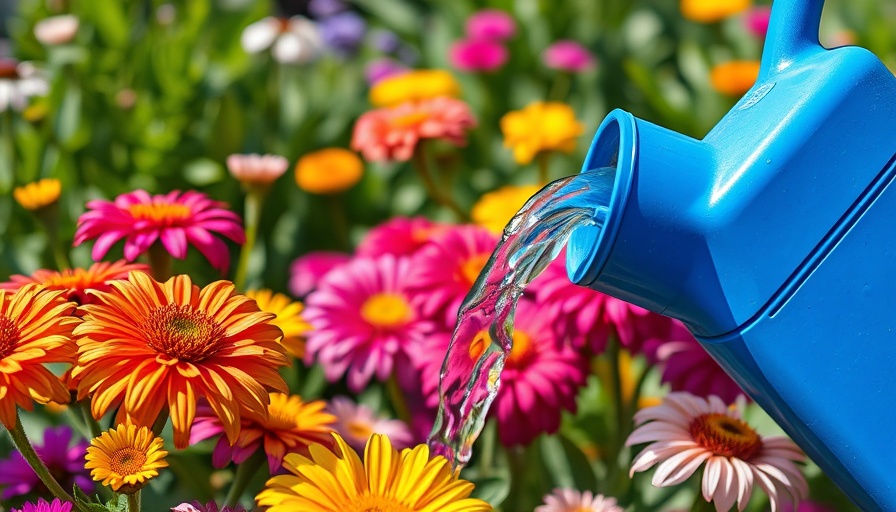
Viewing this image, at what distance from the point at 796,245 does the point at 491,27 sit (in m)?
1.27

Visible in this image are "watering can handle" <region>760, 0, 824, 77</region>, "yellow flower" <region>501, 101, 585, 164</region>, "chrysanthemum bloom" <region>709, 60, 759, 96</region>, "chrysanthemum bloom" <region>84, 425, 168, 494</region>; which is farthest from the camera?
"chrysanthemum bloom" <region>709, 60, 759, 96</region>

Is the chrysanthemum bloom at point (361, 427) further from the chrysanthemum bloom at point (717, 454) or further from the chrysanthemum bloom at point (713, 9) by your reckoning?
the chrysanthemum bloom at point (713, 9)

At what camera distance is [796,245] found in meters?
0.73

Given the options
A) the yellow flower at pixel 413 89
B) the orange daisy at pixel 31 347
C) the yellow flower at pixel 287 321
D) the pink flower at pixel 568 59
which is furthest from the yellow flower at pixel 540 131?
the orange daisy at pixel 31 347

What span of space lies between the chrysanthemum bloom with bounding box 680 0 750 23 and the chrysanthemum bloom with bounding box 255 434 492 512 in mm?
1463

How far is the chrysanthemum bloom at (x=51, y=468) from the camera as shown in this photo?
35.1 inches

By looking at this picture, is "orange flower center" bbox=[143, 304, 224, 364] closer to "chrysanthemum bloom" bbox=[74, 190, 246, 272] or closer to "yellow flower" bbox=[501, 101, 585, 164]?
"chrysanthemum bloom" bbox=[74, 190, 246, 272]

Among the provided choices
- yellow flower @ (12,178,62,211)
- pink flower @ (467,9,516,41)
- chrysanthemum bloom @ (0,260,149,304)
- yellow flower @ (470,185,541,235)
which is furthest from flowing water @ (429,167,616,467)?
pink flower @ (467,9,516,41)

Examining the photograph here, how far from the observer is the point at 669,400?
0.93m

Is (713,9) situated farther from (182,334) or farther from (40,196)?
(182,334)

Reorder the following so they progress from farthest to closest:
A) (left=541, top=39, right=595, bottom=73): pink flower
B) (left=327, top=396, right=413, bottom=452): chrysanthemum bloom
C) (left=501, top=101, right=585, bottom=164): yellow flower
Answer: (left=541, top=39, right=595, bottom=73): pink flower → (left=501, top=101, right=585, bottom=164): yellow flower → (left=327, top=396, right=413, bottom=452): chrysanthemum bloom

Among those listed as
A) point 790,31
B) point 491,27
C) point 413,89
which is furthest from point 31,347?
point 491,27

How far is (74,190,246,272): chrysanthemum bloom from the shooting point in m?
0.93

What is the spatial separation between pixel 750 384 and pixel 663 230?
146mm
